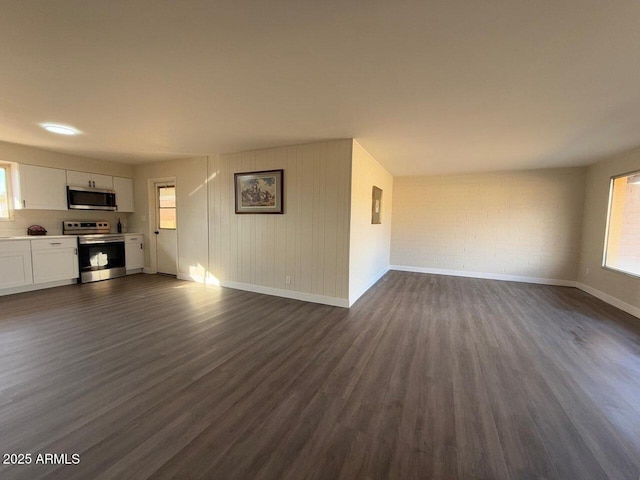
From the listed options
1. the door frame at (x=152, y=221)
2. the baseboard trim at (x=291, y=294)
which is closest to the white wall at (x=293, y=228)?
the baseboard trim at (x=291, y=294)

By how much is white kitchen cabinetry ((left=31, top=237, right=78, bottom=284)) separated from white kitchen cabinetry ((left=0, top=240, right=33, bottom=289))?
0.23 ft

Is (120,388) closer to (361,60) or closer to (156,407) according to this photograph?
(156,407)

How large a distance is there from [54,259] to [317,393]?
5.52m

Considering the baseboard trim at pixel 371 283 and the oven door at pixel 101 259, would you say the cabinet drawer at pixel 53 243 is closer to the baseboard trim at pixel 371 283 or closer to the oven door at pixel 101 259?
the oven door at pixel 101 259

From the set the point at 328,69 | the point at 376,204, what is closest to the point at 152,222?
the point at 376,204

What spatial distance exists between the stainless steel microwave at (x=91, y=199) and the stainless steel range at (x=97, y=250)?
34cm

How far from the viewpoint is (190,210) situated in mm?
5348

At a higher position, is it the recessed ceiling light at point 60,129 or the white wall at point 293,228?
the recessed ceiling light at point 60,129

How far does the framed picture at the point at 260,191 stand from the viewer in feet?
14.0

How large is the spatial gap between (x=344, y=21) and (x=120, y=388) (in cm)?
298

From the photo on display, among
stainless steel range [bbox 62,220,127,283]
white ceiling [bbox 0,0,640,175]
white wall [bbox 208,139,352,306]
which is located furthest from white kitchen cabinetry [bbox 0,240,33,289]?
white wall [bbox 208,139,352,306]

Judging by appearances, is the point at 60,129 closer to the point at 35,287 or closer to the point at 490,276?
the point at 35,287

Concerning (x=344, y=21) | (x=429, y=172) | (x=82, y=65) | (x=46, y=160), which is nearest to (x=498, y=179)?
(x=429, y=172)

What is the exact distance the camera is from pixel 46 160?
4734 mm
